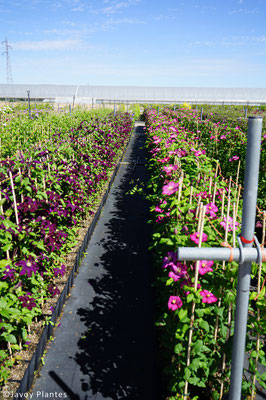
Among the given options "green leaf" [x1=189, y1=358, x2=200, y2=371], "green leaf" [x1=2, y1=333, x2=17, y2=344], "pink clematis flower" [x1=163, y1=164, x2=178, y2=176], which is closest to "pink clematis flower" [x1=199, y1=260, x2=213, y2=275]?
"green leaf" [x1=189, y1=358, x2=200, y2=371]

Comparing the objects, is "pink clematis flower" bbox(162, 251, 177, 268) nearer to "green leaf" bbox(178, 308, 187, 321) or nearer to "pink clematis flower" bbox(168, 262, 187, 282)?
"pink clematis flower" bbox(168, 262, 187, 282)

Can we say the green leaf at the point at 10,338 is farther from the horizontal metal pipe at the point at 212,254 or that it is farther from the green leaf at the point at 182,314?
the horizontal metal pipe at the point at 212,254

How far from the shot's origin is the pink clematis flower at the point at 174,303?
2270 mm

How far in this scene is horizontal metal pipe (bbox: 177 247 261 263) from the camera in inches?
40.3

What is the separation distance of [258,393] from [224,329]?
2.83ft

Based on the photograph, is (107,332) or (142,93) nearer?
(107,332)

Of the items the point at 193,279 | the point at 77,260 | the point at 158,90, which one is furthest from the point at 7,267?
the point at 158,90

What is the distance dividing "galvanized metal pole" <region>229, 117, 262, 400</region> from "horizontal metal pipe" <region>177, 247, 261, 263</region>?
36 mm

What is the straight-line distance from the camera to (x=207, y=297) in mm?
2234

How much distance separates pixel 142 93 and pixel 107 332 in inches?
2195

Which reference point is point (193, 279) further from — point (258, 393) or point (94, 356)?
point (94, 356)

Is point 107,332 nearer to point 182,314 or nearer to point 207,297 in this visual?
point 182,314

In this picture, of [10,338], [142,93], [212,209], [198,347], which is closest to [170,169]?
[212,209]

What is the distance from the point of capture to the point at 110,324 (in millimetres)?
3711
